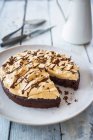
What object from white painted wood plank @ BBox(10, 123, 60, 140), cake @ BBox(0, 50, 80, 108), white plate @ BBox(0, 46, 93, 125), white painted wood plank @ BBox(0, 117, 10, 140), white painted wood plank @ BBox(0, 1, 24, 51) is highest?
cake @ BBox(0, 50, 80, 108)

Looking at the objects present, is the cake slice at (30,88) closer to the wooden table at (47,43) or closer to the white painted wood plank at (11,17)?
the wooden table at (47,43)

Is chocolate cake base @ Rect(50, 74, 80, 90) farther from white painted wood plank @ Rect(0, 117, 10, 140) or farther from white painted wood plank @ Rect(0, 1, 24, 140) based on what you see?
white painted wood plank @ Rect(0, 1, 24, 140)

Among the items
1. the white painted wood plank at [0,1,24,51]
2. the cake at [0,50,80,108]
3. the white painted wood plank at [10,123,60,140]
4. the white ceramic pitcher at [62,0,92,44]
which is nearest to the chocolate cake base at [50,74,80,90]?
the cake at [0,50,80,108]

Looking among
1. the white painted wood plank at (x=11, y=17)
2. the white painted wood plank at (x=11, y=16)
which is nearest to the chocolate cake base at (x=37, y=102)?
the white painted wood plank at (x=11, y=16)

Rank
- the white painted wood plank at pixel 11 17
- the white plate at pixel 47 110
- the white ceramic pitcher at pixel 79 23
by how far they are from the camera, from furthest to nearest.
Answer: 1. the white painted wood plank at pixel 11 17
2. the white ceramic pitcher at pixel 79 23
3. the white plate at pixel 47 110

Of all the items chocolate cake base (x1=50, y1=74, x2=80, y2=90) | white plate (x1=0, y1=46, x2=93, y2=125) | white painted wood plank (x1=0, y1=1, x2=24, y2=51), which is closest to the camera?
white plate (x1=0, y1=46, x2=93, y2=125)

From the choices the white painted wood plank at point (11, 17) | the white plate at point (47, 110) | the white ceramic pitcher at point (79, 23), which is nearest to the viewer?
the white plate at point (47, 110)

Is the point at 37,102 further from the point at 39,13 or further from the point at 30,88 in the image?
the point at 39,13

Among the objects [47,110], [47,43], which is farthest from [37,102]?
[47,43]

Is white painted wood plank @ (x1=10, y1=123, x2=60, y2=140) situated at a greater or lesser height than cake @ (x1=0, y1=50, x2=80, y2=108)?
lesser
